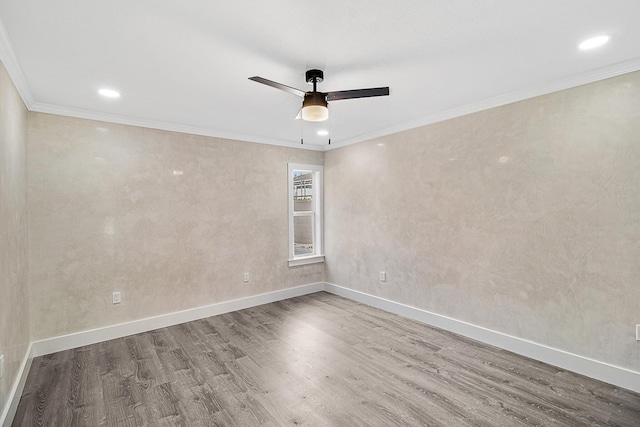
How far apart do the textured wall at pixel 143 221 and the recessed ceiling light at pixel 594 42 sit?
3.67m

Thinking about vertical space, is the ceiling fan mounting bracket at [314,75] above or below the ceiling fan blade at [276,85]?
above

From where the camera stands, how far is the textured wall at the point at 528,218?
242 cm

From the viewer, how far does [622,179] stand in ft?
7.86

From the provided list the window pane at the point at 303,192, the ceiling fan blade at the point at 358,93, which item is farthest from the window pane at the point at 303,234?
the ceiling fan blade at the point at 358,93

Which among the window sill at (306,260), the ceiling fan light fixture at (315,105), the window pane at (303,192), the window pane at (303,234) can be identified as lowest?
the window sill at (306,260)

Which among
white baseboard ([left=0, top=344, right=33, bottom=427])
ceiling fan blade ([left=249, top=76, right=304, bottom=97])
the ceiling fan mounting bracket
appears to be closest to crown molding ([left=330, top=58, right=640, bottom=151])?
the ceiling fan mounting bracket

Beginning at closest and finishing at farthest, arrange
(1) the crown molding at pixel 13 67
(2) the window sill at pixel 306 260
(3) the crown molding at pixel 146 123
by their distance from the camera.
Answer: (1) the crown molding at pixel 13 67
(3) the crown molding at pixel 146 123
(2) the window sill at pixel 306 260

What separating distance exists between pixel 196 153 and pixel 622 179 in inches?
172

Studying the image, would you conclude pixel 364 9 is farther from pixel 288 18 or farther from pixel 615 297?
pixel 615 297

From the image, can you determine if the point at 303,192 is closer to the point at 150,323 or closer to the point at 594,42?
the point at 150,323

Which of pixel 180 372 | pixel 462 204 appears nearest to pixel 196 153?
pixel 180 372

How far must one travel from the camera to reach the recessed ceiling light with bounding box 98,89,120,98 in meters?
2.73

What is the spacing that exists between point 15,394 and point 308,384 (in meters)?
2.17

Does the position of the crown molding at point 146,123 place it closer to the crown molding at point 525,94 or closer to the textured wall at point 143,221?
the textured wall at point 143,221
